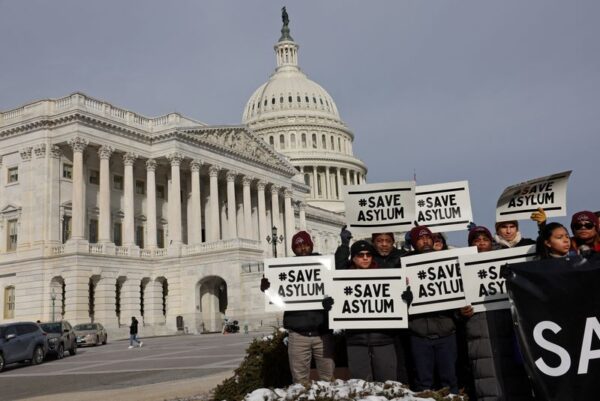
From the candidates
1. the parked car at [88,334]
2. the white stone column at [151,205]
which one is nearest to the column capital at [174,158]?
the white stone column at [151,205]

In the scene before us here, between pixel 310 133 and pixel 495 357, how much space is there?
113468 millimetres

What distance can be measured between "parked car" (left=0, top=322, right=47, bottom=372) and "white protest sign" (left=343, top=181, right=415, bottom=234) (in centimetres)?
1763

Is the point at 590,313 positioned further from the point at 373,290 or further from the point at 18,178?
the point at 18,178

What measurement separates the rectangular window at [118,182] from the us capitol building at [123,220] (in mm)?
91

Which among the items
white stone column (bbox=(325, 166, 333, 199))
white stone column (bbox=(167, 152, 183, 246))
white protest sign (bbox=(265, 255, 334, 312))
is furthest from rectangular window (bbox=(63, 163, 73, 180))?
white stone column (bbox=(325, 166, 333, 199))

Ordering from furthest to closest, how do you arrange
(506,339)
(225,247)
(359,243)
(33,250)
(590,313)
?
(225,247) → (33,250) → (359,243) → (506,339) → (590,313)

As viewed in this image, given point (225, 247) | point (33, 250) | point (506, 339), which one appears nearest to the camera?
point (506, 339)

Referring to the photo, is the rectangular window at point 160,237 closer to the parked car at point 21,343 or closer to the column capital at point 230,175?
the column capital at point 230,175

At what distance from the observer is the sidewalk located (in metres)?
12.4

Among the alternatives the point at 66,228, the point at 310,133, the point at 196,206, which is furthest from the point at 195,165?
the point at 310,133

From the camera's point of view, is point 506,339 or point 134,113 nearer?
point 506,339

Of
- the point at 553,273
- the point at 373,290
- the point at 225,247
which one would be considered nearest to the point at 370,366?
the point at 373,290

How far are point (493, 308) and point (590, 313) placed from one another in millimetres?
1377

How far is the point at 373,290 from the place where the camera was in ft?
24.9
